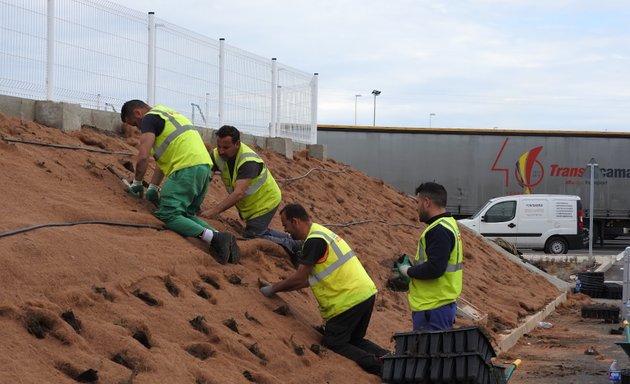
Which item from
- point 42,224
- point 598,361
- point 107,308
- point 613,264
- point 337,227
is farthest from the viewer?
point 613,264

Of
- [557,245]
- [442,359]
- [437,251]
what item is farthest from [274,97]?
[557,245]

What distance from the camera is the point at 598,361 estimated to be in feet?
38.9

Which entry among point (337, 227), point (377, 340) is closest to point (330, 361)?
point (377, 340)

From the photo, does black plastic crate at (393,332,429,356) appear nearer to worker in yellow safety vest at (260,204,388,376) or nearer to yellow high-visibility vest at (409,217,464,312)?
yellow high-visibility vest at (409,217,464,312)

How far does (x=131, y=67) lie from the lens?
13133 millimetres

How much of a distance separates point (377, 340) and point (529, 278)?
10.0 metres

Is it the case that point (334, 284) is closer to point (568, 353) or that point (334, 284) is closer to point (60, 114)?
point (60, 114)

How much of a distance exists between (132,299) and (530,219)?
947 inches

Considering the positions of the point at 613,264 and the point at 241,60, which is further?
the point at 613,264

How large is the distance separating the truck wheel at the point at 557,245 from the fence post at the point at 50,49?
21.8 meters

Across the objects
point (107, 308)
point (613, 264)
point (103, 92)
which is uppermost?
point (103, 92)

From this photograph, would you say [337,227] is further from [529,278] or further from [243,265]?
[529,278]

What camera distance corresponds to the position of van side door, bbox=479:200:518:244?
97.7ft

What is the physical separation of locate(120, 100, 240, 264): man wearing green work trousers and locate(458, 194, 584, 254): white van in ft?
68.9
